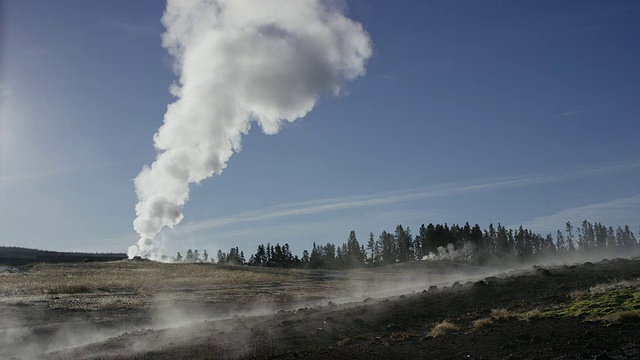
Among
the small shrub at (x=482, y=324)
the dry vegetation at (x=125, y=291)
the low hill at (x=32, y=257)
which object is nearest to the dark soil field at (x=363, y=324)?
the small shrub at (x=482, y=324)

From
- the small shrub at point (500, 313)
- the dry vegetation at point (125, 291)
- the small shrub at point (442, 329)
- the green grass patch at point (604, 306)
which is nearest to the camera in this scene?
the green grass patch at point (604, 306)

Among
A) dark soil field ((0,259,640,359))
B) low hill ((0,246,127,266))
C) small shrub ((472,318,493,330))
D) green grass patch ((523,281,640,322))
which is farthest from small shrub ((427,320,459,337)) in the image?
low hill ((0,246,127,266))

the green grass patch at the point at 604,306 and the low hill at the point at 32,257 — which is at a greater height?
the low hill at the point at 32,257

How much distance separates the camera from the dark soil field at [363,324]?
19.4 metres

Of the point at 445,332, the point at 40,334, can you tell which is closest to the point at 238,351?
the point at 445,332

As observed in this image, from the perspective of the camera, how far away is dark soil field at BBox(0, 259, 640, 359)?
63.8ft

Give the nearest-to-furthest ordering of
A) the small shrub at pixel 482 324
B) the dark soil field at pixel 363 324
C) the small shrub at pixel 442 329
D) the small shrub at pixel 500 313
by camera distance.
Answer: the dark soil field at pixel 363 324 → the small shrub at pixel 482 324 → the small shrub at pixel 442 329 → the small shrub at pixel 500 313

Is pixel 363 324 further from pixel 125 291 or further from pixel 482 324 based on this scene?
pixel 125 291

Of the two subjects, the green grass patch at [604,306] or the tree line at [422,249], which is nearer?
the green grass patch at [604,306]

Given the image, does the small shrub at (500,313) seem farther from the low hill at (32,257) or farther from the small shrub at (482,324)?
the low hill at (32,257)

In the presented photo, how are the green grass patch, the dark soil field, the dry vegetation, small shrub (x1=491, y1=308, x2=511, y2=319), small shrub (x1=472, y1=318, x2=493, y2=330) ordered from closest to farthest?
the dark soil field, the green grass patch, small shrub (x1=472, y1=318, x2=493, y2=330), small shrub (x1=491, y1=308, x2=511, y2=319), the dry vegetation

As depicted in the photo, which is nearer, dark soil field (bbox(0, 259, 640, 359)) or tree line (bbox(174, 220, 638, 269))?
dark soil field (bbox(0, 259, 640, 359))

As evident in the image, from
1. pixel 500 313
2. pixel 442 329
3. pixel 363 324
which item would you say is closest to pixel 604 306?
pixel 500 313

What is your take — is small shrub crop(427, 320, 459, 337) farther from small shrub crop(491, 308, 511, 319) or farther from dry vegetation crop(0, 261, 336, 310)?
dry vegetation crop(0, 261, 336, 310)
